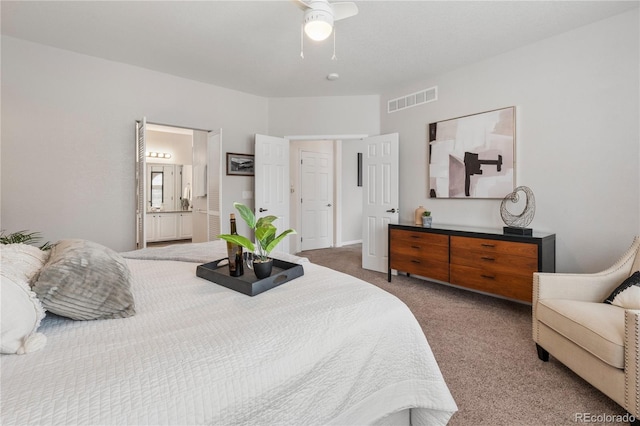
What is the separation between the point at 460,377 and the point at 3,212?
439 cm

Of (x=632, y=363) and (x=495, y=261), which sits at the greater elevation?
(x=495, y=261)

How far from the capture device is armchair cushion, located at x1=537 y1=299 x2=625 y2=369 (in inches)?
56.2

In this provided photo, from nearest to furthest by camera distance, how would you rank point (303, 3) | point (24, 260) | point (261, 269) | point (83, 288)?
point (83, 288)
point (24, 260)
point (261, 269)
point (303, 3)

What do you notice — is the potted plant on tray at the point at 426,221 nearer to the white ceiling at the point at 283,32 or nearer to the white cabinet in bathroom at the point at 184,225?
the white ceiling at the point at 283,32

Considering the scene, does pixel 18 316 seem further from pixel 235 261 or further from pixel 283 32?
pixel 283 32

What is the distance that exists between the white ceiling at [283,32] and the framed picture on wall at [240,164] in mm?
1182

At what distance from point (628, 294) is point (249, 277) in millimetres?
2301

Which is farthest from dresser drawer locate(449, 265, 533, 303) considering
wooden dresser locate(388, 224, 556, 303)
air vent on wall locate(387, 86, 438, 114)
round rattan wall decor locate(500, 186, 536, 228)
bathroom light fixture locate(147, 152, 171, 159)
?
bathroom light fixture locate(147, 152, 171, 159)

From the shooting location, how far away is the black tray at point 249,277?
3.84 feet

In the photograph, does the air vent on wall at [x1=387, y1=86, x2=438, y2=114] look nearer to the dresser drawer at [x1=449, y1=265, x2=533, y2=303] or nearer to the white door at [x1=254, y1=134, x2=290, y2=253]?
the white door at [x1=254, y1=134, x2=290, y2=253]

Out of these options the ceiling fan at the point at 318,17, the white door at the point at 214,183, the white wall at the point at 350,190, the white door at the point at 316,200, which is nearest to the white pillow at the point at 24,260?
the ceiling fan at the point at 318,17

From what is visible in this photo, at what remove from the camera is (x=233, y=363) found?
2.47 ft

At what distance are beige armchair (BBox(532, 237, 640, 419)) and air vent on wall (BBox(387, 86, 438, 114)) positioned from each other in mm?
2612

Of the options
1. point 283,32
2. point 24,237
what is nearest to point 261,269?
point 283,32
